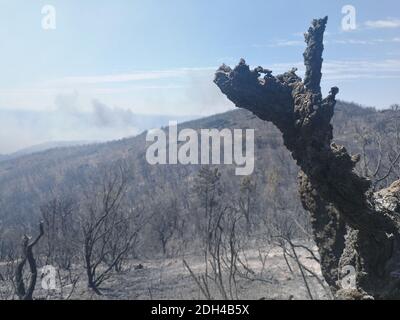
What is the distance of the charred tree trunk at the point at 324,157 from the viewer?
6.30 m

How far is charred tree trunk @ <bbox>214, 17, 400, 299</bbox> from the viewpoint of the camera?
6305 millimetres

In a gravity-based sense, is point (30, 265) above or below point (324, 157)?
below

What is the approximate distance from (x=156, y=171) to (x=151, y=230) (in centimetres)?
5520

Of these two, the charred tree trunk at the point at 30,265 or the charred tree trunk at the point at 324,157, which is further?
the charred tree trunk at the point at 30,265

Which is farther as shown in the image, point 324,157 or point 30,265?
point 30,265

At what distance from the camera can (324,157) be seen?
6.26m

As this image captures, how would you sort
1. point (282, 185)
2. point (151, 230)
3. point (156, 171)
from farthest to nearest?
point (156, 171)
point (282, 185)
point (151, 230)

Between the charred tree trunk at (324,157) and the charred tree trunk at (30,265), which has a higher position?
the charred tree trunk at (324,157)

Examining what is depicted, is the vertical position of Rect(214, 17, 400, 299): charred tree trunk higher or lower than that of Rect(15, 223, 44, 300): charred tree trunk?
higher

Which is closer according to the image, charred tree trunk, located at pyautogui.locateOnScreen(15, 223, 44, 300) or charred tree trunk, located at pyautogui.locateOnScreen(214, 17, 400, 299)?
charred tree trunk, located at pyautogui.locateOnScreen(214, 17, 400, 299)

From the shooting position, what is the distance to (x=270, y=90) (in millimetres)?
7039
